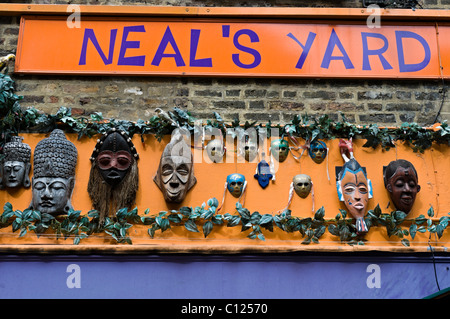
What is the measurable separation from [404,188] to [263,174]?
4.24ft

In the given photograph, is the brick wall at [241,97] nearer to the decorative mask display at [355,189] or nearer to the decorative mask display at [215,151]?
the decorative mask display at [215,151]

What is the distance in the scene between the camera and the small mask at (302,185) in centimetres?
546

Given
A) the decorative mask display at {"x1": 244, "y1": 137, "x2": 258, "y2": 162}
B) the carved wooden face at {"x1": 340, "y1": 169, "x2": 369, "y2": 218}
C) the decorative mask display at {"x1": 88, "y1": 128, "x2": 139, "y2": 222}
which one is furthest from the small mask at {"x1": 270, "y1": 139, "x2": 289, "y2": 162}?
the decorative mask display at {"x1": 88, "y1": 128, "x2": 139, "y2": 222}

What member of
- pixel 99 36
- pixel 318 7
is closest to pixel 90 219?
pixel 99 36

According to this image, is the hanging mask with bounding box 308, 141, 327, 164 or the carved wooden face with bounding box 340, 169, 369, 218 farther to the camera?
the hanging mask with bounding box 308, 141, 327, 164

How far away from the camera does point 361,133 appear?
5.71m

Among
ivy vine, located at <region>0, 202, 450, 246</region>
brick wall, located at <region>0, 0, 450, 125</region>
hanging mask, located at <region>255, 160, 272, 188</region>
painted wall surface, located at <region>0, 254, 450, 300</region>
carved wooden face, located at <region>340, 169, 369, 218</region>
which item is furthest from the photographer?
brick wall, located at <region>0, 0, 450, 125</region>

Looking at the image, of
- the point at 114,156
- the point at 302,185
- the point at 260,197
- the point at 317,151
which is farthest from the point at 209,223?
the point at 317,151

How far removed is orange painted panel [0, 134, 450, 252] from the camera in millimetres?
5273

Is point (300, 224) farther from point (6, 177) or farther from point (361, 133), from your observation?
point (6, 177)

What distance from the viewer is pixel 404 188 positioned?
5371 millimetres

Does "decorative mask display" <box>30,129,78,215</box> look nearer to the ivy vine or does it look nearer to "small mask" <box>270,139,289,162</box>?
the ivy vine

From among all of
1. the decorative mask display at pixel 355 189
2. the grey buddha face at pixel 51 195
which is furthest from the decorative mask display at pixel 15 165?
the decorative mask display at pixel 355 189

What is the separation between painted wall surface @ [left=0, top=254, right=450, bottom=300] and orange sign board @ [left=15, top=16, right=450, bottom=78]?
1875mm
